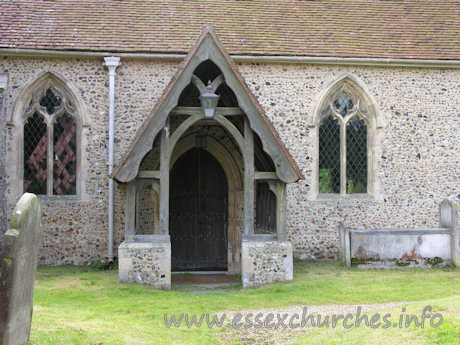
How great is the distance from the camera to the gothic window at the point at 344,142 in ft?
43.5

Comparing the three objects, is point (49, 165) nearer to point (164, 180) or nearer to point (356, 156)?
point (164, 180)

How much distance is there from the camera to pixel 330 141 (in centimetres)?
1336

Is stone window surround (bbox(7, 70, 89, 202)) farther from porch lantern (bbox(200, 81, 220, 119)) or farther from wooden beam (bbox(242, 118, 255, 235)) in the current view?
wooden beam (bbox(242, 118, 255, 235))

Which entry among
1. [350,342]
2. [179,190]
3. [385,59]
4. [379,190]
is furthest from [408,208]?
[350,342]

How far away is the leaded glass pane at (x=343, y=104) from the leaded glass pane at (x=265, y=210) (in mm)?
2948

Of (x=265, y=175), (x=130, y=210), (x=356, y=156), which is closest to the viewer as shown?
(x=130, y=210)

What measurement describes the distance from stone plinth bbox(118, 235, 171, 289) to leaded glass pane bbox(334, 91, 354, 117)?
6.06 meters

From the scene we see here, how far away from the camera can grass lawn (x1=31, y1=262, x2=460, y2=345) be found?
6.05 meters

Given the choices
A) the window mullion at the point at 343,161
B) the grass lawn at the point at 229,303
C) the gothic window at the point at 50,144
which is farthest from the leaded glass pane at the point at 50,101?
the window mullion at the point at 343,161

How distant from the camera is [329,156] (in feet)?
43.7

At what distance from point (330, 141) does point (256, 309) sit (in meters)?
6.35

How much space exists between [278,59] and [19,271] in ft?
29.2

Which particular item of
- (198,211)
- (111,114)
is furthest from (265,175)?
(111,114)

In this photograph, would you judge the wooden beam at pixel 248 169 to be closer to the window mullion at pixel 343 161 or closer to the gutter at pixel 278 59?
the gutter at pixel 278 59
